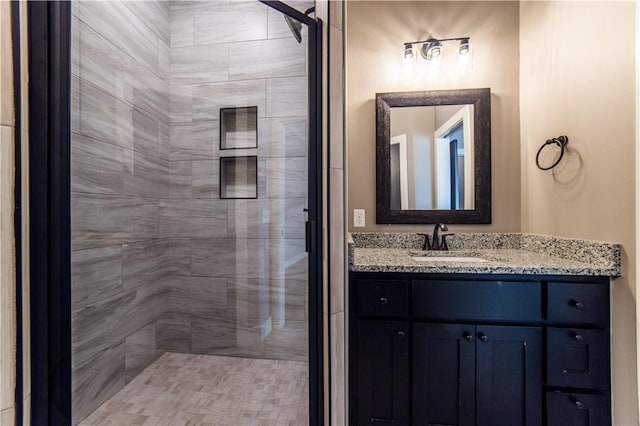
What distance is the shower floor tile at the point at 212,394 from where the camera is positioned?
1.43 m

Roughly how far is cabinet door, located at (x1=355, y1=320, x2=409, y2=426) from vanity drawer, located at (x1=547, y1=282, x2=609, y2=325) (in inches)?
25.4

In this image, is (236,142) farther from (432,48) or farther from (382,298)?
(432,48)

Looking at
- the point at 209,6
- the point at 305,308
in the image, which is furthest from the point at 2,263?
the point at 209,6

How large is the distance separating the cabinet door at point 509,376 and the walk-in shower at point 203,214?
817 mm

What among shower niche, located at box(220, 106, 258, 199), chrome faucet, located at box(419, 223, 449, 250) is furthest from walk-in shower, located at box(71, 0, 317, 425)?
chrome faucet, located at box(419, 223, 449, 250)

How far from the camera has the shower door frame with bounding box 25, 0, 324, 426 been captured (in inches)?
31.1

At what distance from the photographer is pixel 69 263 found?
0.88 m

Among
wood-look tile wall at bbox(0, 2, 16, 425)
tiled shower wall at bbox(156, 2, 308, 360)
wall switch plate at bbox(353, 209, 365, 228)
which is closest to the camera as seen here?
wood-look tile wall at bbox(0, 2, 16, 425)

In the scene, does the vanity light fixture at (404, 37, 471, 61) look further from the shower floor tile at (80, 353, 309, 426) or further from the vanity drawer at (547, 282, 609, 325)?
the shower floor tile at (80, 353, 309, 426)

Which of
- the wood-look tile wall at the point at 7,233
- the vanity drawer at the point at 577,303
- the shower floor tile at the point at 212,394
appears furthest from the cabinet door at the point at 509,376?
the wood-look tile wall at the point at 7,233

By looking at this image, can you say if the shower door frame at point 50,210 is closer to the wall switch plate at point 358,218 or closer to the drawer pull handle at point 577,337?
the wall switch plate at point 358,218

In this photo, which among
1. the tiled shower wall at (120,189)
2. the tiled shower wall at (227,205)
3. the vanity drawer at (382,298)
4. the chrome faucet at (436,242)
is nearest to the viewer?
the tiled shower wall at (120,189)

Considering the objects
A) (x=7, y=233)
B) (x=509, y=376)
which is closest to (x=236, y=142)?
(x=7, y=233)

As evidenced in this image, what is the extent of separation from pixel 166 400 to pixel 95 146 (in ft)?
4.13
